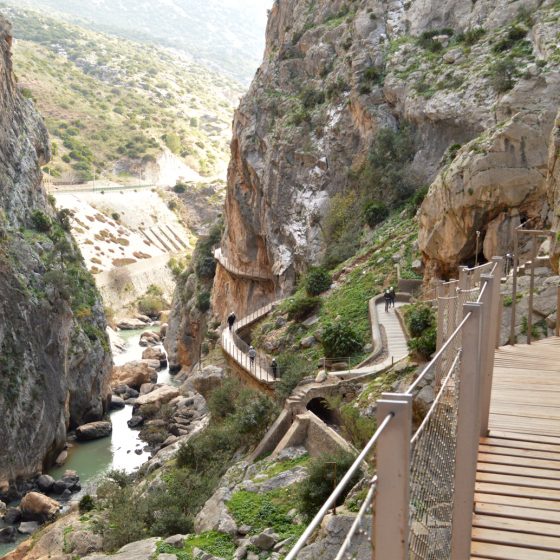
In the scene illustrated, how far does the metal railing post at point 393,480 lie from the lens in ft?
9.20

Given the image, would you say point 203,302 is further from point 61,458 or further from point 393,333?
point 393,333

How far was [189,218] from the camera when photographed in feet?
336

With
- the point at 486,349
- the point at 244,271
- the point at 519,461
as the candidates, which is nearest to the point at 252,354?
the point at 244,271

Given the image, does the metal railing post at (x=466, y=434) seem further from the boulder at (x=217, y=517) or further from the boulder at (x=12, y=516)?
the boulder at (x=12, y=516)

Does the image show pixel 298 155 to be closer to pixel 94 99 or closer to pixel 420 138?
pixel 420 138

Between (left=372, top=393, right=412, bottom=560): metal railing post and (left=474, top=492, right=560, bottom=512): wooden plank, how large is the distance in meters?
2.82

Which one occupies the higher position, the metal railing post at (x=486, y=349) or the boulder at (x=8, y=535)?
the metal railing post at (x=486, y=349)

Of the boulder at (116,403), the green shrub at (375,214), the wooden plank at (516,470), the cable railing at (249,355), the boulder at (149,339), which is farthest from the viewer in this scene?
the boulder at (149,339)

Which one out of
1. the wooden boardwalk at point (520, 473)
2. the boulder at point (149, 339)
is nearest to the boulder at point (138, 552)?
the wooden boardwalk at point (520, 473)

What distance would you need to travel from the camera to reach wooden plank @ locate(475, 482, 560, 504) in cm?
545

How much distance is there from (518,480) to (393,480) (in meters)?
3.35

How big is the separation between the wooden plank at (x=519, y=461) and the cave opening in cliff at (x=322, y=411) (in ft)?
49.7

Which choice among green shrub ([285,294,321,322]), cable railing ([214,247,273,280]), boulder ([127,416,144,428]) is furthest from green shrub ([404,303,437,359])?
cable railing ([214,247,273,280])

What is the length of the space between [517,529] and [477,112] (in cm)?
2823
